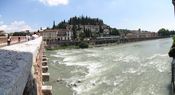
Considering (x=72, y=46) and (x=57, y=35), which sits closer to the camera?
(x=72, y=46)

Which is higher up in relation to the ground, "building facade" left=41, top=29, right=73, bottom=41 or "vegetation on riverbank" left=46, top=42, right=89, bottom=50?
"building facade" left=41, top=29, right=73, bottom=41

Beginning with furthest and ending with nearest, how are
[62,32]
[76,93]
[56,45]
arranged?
1. [62,32]
2. [56,45]
3. [76,93]

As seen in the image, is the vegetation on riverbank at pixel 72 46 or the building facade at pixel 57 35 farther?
the building facade at pixel 57 35

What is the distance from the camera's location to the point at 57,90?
2725 cm

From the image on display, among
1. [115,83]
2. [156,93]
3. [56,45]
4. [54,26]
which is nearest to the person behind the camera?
[156,93]

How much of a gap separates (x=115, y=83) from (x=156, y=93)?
196 inches

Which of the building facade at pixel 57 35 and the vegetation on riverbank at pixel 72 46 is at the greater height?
the building facade at pixel 57 35

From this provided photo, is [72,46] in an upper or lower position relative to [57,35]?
lower

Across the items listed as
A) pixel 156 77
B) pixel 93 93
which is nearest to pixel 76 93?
pixel 93 93

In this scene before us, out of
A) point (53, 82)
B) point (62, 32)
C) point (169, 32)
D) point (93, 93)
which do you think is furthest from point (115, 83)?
point (169, 32)

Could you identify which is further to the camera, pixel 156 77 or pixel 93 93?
pixel 156 77

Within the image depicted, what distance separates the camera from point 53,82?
3088cm

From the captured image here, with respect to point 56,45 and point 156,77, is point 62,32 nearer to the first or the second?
point 56,45

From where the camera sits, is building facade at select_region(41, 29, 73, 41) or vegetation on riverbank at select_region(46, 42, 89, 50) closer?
vegetation on riverbank at select_region(46, 42, 89, 50)
